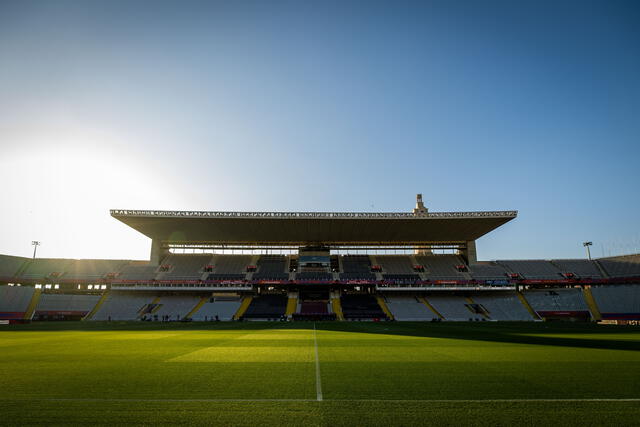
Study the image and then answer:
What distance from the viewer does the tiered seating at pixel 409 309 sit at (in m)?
43.2

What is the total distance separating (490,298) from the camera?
48.7 m

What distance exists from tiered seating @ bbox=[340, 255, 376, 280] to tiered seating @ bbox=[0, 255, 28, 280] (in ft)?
151

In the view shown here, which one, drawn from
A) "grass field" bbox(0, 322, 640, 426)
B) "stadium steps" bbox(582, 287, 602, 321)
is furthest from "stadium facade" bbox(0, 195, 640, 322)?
"grass field" bbox(0, 322, 640, 426)

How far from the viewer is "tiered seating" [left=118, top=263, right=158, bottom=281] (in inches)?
1975

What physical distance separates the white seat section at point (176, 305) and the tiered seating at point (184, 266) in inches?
114

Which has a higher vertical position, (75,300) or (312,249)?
(312,249)

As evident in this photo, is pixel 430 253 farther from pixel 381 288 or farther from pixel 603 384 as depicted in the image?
pixel 603 384

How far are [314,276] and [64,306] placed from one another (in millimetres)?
32779

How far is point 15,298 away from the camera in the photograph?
143 ft

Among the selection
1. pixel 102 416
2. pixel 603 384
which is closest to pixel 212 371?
pixel 102 416

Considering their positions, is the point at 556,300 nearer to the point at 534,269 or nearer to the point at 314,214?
the point at 534,269

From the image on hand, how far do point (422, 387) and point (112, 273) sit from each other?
180 ft

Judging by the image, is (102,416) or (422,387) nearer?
(102,416)

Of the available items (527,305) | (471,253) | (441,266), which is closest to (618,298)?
(527,305)
